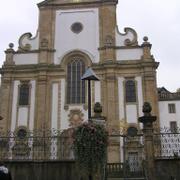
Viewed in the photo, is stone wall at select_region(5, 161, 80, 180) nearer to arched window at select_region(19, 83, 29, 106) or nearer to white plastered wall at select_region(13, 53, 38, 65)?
arched window at select_region(19, 83, 29, 106)

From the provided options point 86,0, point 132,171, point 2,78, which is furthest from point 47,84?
point 132,171

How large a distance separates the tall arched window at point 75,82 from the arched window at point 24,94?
4113 millimetres

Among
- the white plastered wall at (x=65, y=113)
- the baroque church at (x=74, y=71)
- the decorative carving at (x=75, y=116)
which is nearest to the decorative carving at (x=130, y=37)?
the baroque church at (x=74, y=71)

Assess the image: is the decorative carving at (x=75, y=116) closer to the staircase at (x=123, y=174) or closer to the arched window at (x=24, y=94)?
the arched window at (x=24, y=94)

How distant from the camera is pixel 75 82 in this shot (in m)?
35.2

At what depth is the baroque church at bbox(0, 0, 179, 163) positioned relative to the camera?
33.6m

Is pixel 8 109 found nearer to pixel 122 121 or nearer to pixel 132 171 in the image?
pixel 122 121

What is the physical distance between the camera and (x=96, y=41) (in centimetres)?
3647

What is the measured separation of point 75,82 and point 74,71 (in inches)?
48.3

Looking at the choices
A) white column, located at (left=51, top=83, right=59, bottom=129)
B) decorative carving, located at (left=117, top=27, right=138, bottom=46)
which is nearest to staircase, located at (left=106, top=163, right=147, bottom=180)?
white column, located at (left=51, top=83, right=59, bottom=129)

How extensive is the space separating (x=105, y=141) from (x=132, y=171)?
21.5ft

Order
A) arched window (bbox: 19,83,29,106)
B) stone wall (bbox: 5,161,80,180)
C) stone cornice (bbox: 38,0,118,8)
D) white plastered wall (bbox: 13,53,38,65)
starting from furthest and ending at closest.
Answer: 1. stone cornice (bbox: 38,0,118,8)
2. white plastered wall (bbox: 13,53,38,65)
3. arched window (bbox: 19,83,29,106)
4. stone wall (bbox: 5,161,80,180)

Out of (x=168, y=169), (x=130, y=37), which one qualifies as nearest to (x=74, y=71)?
(x=130, y=37)

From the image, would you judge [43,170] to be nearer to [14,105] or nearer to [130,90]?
[14,105]
